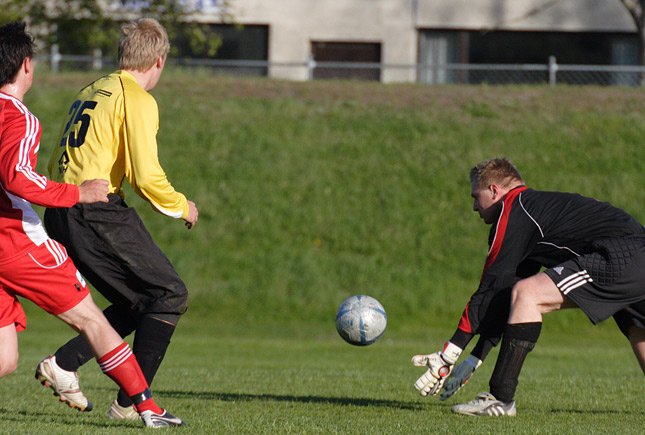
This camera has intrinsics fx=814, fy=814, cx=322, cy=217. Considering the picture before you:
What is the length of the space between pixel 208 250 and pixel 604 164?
873cm

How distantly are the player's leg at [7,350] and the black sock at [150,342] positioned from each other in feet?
2.45

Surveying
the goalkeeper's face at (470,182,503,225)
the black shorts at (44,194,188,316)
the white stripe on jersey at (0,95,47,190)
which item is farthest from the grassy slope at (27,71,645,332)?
the white stripe on jersey at (0,95,47,190)

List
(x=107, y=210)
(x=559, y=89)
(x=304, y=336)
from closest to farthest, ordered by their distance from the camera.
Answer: (x=107, y=210) → (x=304, y=336) → (x=559, y=89)

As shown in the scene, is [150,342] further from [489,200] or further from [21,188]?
[489,200]

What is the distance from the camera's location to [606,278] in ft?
17.9


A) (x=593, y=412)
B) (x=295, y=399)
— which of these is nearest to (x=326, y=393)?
(x=295, y=399)

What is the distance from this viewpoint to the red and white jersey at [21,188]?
4.29 metres

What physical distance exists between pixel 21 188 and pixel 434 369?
292 cm

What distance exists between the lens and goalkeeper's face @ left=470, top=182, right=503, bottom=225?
5.82 meters

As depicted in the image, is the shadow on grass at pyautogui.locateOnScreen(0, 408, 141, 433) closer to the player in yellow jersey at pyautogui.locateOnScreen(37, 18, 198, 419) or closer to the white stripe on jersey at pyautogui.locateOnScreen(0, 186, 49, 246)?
the player in yellow jersey at pyautogui.locateOnScreen(37, 18, 198, 419)

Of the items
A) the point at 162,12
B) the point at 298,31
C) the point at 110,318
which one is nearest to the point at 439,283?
the point at 110,318

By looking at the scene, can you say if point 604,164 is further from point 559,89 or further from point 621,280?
point 621,280

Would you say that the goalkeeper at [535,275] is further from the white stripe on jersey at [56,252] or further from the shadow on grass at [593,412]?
the white stripe on jersey at [56,252]

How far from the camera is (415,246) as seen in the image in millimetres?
16109
